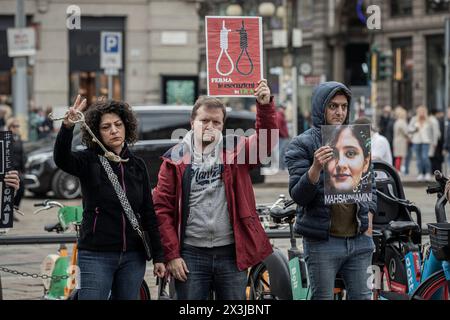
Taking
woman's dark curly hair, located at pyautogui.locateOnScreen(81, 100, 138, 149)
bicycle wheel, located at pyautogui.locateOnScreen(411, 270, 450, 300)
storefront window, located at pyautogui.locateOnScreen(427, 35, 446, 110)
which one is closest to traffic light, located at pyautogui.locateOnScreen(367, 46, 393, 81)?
storefront window, located at pyautogui.locateOnScreen(427, 35, 446, 110)

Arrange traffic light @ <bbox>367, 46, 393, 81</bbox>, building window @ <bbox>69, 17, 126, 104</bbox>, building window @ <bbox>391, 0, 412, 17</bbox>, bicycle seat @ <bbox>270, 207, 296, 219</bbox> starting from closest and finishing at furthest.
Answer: bicycle seat @ <bbox>270, 207, 296, 219</bbox> < building window @ <bbox>69, 17, 126, 104</bbox> < traffic light @ <bbox>367, 46, 393, 81</bbox> < building window @ <bbox>391, 0, 412, 17</bbox>

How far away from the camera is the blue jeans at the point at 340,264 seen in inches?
256

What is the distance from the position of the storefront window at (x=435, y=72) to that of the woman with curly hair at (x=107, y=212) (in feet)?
156

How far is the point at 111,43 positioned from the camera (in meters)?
20.8

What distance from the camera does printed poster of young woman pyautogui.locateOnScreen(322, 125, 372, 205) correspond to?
6297mm

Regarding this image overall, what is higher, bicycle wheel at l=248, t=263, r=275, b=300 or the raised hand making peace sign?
Answer: the raised hand making peace sign

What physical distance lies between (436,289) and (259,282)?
5.23 feet

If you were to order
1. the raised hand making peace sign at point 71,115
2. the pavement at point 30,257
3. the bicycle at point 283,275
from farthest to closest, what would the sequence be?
1. the pavement at point 30,257
2. the bicycle at point 283,275
3. the raised hand making peace sign at point 71,115

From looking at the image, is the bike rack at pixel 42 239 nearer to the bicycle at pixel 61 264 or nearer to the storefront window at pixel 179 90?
the bicycle at pixel 61 264

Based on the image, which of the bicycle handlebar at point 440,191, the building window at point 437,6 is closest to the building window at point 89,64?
the bicycle handlebar at point 440,191

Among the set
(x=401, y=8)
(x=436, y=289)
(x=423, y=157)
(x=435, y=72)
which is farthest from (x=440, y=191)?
(x=401, y=8)

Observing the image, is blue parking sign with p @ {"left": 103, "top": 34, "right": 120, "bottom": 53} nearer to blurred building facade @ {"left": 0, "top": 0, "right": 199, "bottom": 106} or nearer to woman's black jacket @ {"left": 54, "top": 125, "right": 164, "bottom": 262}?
blurred building facade @ {"left": 0, "top": 0, "right": 199, "bottom": 106}

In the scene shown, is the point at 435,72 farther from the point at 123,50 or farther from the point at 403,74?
the point at 123,50

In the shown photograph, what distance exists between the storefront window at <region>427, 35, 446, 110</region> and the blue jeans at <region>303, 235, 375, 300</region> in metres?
47.1
